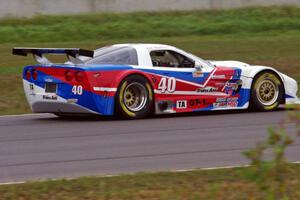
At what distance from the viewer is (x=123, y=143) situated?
36.6ft

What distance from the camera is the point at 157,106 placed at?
45.1 feet

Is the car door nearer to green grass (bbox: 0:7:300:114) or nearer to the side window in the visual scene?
the side window

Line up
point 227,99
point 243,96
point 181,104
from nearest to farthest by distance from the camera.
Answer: point 181,104
point 227,99
point 243,96

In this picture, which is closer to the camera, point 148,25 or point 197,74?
point 197,74

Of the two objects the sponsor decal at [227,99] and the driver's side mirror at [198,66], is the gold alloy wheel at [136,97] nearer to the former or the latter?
the driver's side mirror at [198,66]

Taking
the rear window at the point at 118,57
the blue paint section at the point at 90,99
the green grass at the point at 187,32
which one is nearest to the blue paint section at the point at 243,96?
the rear window at the point at 118,57

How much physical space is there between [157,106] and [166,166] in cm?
439

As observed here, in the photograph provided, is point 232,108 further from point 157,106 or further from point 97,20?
point 97,20

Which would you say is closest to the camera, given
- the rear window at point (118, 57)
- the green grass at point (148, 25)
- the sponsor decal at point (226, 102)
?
the rear window at point (118, 57)

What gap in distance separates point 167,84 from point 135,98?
0.58 metres

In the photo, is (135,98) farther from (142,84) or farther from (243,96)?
(243,96)

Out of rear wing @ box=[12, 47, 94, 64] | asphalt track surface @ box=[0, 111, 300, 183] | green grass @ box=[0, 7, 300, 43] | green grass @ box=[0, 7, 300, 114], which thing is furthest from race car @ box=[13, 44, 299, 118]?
green grass @ box=[0, 7, 300, 43]

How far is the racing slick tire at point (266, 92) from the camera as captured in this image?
14.5m

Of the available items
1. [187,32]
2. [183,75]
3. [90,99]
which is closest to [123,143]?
[90,99]
